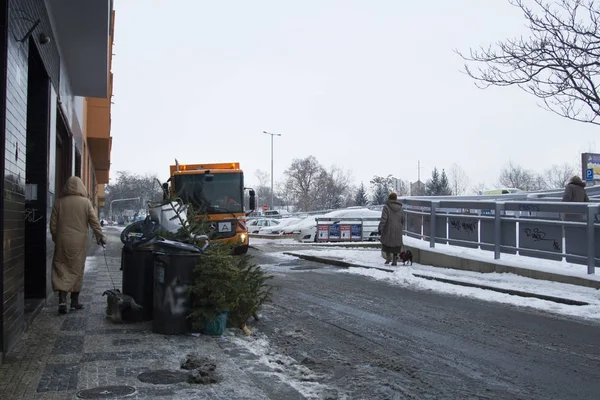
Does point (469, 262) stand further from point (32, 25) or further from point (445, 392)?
point (32, 25)

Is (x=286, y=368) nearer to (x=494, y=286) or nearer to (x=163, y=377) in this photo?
(x=163, y=377)

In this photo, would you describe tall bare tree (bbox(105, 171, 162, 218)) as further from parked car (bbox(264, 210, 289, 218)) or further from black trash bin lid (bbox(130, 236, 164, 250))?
black trash bin lid (bbox(130, 236, 164, 250))

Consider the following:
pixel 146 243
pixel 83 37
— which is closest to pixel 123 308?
pixel 146 243

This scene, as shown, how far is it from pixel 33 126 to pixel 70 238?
185 cm

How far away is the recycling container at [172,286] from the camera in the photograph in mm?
6332

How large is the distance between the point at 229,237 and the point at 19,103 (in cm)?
1105

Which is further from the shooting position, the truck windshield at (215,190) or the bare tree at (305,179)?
the bare tree at (305,179)

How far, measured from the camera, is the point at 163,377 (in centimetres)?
479

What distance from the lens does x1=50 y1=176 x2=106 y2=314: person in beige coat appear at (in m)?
7.29

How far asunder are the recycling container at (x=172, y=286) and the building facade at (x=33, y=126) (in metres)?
1.40

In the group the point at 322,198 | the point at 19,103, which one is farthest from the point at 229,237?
the point at 322,198

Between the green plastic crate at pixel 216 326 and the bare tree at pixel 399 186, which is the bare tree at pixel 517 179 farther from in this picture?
the green plastic crate at pixel 216 326

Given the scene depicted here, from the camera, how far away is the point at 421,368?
5426 millimetres

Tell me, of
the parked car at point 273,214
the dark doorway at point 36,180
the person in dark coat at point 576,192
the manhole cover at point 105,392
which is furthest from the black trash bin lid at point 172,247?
the parked car at point 273,214
